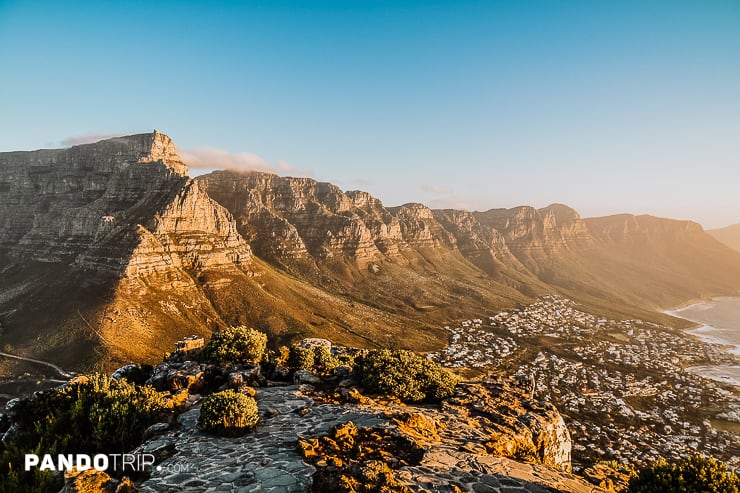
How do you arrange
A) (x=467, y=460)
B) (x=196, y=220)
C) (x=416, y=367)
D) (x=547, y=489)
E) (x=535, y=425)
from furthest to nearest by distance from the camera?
1. (x=196, y=220)
2. (x=416, y=367)
3. (x=535, y=425)
4. (x=467, y=460)
5. (x=547, y=489)

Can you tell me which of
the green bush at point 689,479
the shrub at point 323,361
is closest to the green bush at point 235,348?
the shrub at point 323,361

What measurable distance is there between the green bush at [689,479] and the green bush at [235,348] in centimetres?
2607

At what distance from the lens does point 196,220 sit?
6668 inches

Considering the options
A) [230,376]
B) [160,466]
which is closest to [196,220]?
[230,376]

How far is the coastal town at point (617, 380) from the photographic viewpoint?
77.6 meters

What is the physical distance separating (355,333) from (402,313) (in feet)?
165

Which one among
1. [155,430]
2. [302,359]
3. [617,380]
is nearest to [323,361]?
[302,359]

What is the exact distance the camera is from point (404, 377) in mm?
23328

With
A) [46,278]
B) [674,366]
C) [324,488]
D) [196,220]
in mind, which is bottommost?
[674,366]

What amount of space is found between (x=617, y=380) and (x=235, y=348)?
136055 mm

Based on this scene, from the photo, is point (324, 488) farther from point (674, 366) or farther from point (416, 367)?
point (674, 366)

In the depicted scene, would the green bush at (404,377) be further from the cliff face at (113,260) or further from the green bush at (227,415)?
the cliff face at (113,260)

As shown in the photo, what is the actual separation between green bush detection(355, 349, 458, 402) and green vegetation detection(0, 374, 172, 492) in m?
Result: 12.1

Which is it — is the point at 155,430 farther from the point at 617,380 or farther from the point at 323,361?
the point at 617,380
